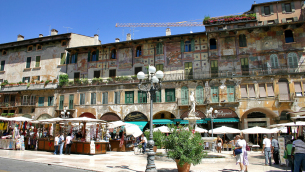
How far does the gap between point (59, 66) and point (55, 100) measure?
4954 millimetres

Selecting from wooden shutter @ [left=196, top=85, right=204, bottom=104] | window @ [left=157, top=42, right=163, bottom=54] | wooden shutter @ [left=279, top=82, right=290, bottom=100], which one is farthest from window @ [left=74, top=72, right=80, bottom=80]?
wooden shutter @ [left=279, top=82, right=290, bottom=100]

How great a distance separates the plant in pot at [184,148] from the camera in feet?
30.5

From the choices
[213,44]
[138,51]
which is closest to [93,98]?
[138,51]

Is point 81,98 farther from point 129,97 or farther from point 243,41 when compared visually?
point 243,41

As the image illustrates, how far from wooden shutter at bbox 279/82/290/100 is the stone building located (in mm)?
25576

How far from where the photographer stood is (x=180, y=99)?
2891cm

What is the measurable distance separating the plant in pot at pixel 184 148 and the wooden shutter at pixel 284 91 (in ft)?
67.1

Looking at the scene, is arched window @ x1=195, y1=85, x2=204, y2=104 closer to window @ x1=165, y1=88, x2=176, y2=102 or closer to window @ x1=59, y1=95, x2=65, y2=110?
window @ x1=165, y1=88, x2=176, y2=102

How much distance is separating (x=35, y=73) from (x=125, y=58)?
1438cm

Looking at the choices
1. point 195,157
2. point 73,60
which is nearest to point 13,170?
point 195,157

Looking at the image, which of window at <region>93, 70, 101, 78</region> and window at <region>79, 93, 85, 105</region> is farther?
window at <region>93, 70, 101, 78</region>

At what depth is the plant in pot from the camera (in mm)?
9289

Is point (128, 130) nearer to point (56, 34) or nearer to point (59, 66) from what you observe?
point (59, 66)

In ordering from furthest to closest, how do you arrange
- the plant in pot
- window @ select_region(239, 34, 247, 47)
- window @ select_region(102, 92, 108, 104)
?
window @ select_region(102, 92, 108, 104) → window @ select_region(239, 34, 247, 47) → the plant in pot
